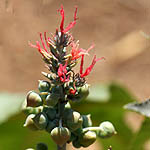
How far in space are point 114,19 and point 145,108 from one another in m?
3.04

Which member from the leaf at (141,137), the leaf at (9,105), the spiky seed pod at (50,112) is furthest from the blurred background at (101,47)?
the spiky seed pod at (50,112)

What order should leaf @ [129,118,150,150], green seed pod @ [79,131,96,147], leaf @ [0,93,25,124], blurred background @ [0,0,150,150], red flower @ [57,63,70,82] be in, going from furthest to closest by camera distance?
blurred background @ [0,0,150,150] < leaf @ [0,93,25,124] < leaf @ [129,118,150,150] < green seed pod @ [79,131,96,147] < red flower @ [57,63,70,82]

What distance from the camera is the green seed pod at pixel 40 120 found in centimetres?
110

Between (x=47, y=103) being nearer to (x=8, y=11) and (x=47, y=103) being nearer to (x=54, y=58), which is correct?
(x=54, y=58)

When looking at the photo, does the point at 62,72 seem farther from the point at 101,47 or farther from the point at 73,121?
the point at 101,47

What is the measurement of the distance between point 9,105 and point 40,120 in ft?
3.51

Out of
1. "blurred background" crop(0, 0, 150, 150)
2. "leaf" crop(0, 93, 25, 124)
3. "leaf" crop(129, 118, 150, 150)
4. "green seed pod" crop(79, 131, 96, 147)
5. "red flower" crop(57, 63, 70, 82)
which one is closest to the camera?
"red flower" crop(57, 63, 70, 82)

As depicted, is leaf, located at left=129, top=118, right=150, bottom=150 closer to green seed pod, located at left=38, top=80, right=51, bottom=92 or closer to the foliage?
the foliage

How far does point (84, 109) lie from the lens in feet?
7.20

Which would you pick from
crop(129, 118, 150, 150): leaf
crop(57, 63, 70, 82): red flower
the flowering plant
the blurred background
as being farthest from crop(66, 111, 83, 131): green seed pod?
the blurred background

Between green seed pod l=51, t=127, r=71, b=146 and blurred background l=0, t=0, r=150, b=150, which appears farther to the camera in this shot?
blurred background l=0, t=0, r=150, b=150

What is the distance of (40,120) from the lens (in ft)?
3.62

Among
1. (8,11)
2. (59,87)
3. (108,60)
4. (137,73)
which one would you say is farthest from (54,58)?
(137,73)

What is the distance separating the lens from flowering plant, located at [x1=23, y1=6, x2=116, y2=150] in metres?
1.07
